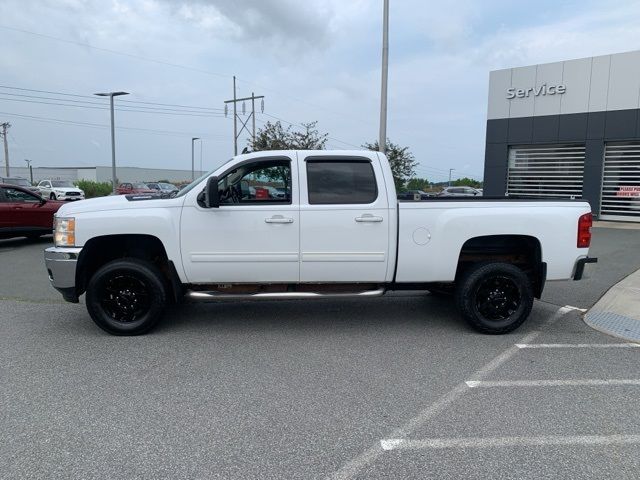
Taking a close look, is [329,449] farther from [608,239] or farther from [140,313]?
[608,239]

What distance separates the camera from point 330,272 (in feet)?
18.2

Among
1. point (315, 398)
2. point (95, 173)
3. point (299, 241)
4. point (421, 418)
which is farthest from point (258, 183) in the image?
point (95, 173)

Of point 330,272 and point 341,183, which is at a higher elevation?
point 341,183

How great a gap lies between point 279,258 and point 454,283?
7.00ft

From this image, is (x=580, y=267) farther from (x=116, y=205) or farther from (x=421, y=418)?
(x=116, y=205)

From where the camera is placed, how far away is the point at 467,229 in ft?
18.2

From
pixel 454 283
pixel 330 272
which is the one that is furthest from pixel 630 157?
pixel 330 272

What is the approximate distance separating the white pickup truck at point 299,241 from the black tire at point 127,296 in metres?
0.01

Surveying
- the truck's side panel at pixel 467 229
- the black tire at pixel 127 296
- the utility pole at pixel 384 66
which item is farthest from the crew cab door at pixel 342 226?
the utility pole at pixel 384 66

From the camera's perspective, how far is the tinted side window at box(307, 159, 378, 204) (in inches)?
219

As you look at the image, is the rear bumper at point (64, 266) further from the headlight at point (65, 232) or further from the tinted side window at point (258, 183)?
the tinted side window at point (258, 183)

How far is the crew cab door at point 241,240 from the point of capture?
542 cm

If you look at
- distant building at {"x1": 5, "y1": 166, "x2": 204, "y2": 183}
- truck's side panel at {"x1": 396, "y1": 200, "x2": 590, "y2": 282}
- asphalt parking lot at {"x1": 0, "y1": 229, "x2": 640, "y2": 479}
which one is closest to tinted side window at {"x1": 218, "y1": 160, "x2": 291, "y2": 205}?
truck's side panel at {"x1": 396, "y1": 200, "x2": 590, "y2": 282}

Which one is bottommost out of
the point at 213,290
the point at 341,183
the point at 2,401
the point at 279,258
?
the point at 2,401
